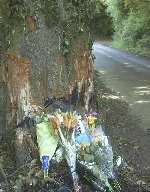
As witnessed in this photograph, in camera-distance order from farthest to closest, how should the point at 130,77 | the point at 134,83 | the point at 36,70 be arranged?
the point at 130,77 → the point at 134,83 → the point at 36,70

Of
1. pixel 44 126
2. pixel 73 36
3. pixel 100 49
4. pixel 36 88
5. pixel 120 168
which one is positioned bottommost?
pixel 100 49

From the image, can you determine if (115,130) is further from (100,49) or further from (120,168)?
(100,49)

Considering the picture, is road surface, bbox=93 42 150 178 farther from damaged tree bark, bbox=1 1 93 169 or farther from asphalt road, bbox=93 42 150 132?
damaged tree bark, bbox=1 1 93 169

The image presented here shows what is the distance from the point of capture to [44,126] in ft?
19.2

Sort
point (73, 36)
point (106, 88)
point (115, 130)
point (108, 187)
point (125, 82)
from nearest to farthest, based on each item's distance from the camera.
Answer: point (108, 187)
point (73, 36)
point (115, 130)
point (106, 88)
point (125, 82)

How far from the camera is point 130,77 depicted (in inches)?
706

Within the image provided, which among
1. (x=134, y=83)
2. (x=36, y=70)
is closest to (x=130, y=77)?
(x=134, y=83)

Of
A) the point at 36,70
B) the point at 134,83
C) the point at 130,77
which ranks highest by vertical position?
the point at 36,70

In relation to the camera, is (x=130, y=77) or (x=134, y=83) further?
(x=130, y=77)

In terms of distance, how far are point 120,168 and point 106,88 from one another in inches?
354

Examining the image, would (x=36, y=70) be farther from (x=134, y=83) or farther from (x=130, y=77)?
(x=130, y=77)

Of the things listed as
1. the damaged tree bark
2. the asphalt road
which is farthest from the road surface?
the damaged tree bark

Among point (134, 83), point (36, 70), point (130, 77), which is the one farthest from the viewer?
point (130, 77)

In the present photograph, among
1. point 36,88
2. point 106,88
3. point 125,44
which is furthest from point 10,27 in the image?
point 125,44
